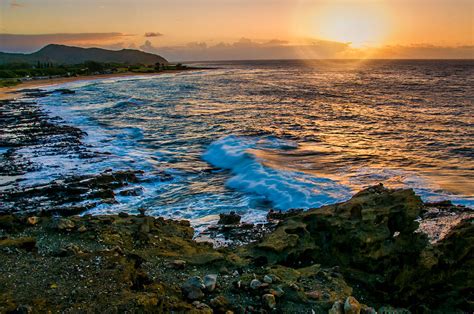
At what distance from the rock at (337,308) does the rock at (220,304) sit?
141cm

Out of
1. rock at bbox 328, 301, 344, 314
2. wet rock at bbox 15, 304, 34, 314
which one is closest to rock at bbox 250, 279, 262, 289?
rock at bbox 328, 301, 344, 314

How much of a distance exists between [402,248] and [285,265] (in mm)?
2109

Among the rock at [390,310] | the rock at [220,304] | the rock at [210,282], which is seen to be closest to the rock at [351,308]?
the rock at [390,310]

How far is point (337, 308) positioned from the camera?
17.7 ft

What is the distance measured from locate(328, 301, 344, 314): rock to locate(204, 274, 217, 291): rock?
1645 mm

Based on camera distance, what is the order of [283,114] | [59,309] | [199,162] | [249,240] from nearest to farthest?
[59,309]
[249,240]
[199,162]
[283,114]

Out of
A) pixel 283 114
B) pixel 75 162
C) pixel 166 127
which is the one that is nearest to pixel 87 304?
pixel 75 162

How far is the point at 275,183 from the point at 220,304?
9.45m

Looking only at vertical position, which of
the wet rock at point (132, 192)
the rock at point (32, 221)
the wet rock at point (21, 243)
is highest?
the wet rock at point (21, 243)

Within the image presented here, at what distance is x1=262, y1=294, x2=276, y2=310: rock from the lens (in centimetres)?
544

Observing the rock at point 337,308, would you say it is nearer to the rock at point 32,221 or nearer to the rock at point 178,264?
the rock at point 178,264

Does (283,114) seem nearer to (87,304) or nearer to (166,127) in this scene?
(166,127)

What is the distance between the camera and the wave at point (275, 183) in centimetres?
1290

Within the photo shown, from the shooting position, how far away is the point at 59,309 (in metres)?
4.68
